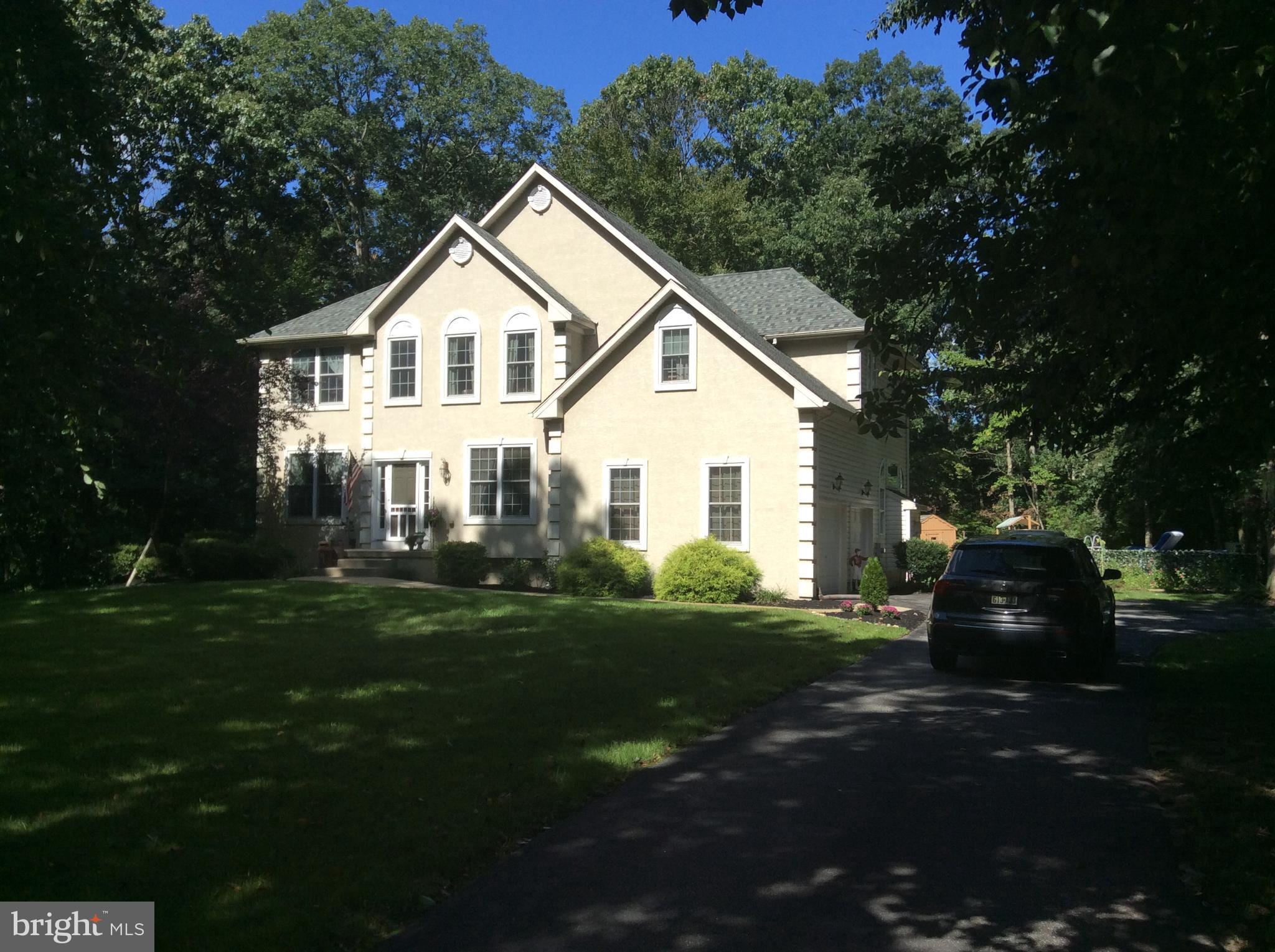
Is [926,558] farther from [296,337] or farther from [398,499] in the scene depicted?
[296,337]

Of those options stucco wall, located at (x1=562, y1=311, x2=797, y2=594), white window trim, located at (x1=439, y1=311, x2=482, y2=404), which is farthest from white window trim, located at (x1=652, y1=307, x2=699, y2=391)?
white window trim, located at (x1=439, y1=311, x2=482, y2=404)

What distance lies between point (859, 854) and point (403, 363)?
22833 mm

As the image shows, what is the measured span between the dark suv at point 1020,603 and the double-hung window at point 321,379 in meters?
19.1

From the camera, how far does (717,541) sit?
74.7 ft

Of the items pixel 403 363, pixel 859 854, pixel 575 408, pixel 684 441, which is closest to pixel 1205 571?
pixel 684 441

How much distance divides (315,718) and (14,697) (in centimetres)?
270

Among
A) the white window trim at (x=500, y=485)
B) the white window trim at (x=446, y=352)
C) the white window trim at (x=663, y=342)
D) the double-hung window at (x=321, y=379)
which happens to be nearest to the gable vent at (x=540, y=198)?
the white window trim at (x=446, y=352)

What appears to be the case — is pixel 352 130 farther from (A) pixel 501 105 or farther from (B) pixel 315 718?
(B) pixel 315 718

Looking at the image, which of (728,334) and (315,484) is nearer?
(728,334)

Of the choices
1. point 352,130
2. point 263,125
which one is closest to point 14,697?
point 263,125

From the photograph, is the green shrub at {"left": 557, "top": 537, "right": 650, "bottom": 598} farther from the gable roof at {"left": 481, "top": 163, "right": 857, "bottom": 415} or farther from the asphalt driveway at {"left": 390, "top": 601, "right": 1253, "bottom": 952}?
the asphalt driveway at {"left": 390, "top": 601, "right": 1253, "bottom": 952}

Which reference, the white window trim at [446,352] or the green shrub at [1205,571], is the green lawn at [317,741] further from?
the green shrub at [1205,571]

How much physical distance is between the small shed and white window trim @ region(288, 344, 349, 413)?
23.7 m

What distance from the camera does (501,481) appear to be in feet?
85.4
